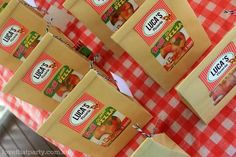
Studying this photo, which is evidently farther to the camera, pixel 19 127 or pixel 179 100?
pixel 19 127

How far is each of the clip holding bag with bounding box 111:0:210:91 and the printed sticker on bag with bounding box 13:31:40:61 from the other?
0.47m

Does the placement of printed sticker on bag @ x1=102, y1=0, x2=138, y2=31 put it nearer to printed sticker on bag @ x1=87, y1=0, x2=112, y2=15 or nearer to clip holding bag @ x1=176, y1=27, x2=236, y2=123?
printed sticker on bag @ x1=87, y1=0, x2=112, y2=15

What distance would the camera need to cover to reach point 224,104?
4.40 ft

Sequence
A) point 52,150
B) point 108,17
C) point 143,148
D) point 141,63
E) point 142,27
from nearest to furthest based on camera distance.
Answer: point 143,148 → point 142,27 → point 141,63 → point 108,17 → point 52,150

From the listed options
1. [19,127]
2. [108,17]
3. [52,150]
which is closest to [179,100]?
[108,17]

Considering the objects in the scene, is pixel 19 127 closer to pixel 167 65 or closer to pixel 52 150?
pixel 52 150

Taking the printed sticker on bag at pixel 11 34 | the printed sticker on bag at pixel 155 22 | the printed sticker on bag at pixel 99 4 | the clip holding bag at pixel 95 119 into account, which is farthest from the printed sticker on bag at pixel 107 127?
the printed sticker on bag at pixel 11 34

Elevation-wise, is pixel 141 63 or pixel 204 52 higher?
pixel 141 63

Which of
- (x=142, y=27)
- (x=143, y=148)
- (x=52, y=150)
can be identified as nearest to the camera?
(x=143, y=148)

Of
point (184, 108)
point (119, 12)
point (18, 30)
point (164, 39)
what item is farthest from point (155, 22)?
point (18, 30)

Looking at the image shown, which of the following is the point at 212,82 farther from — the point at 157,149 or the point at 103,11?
the point at 103,11

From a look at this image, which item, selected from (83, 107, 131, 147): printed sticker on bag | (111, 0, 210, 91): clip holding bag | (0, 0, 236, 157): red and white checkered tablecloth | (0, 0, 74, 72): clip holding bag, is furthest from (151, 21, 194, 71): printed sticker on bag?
(0, 0, 74, 72): clip holding bag

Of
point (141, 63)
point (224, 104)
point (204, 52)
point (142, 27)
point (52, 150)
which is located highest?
point (142, 27)

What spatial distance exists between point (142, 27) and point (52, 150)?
1.49m
